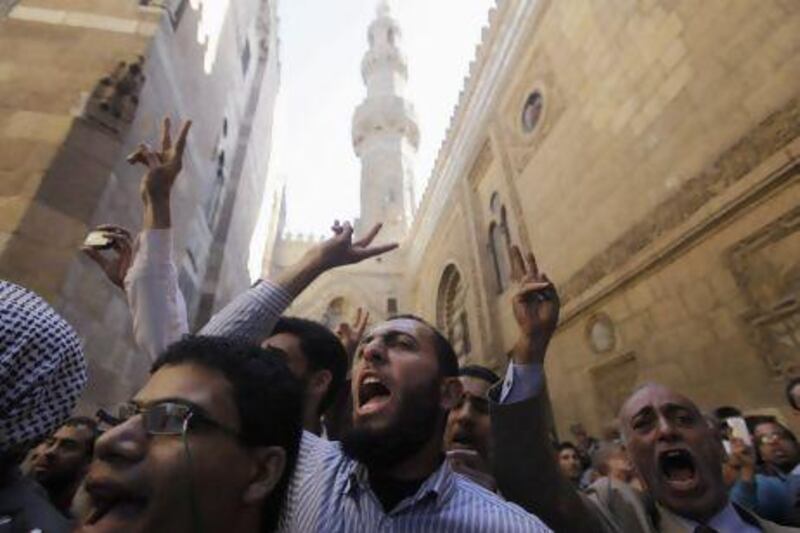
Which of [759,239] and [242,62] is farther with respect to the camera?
[242,62]

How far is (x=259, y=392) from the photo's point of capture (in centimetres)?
99

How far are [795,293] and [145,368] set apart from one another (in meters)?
6.52

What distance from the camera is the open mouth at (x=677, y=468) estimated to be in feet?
5.99

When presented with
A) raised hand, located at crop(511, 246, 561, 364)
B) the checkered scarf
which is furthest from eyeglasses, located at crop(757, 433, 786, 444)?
the checkered scarf

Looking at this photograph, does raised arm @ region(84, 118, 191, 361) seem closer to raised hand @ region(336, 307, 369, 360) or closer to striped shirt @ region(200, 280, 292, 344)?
striped shirt @ region(200, 280, 292, 344)

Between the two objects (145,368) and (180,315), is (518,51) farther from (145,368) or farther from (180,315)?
(180,315)

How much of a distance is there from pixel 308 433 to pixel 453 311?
1302 centimetres

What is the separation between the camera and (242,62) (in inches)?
377

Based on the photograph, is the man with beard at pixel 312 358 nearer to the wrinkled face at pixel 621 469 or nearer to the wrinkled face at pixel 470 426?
the wrinkled face at pixel 470 426

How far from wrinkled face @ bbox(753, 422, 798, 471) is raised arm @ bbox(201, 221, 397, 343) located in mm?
3328

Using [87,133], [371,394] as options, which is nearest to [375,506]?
[371,394]

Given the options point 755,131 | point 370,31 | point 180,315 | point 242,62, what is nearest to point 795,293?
point 755,131

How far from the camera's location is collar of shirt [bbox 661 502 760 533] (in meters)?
1.75

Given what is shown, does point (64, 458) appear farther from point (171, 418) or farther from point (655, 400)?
point (655, 400)
